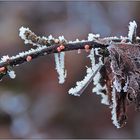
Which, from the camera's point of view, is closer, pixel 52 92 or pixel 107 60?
pixel 107 60

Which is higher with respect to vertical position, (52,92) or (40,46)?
(52,92)

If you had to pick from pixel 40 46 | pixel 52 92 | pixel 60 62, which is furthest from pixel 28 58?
pixel 52 92

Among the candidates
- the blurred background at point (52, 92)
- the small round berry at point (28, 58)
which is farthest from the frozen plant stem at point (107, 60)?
the blurred background at point (52, 92)

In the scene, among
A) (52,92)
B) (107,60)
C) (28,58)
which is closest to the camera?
(28,58)

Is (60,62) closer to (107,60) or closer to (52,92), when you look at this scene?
(107,60)

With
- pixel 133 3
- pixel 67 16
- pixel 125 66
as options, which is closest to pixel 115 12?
pixel 133 3

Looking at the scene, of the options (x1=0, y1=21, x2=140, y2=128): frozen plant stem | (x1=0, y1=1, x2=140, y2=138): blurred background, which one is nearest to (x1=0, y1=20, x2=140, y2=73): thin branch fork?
(x1=0, y1=21, x2=140, y2=128): frozen plant stem

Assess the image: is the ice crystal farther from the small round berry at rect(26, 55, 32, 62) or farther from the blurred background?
the blurred background

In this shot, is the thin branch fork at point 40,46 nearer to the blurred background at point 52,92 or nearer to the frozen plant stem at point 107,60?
the frozen plant stem at point 107,60

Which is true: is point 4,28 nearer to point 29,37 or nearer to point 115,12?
point 115,12
